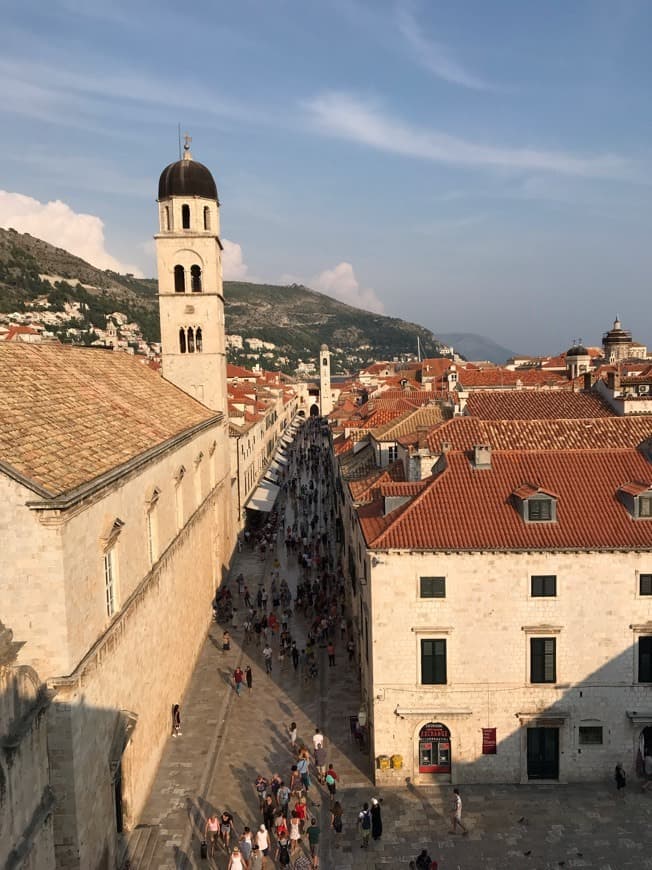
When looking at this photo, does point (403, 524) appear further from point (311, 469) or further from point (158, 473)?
point (311, 469)

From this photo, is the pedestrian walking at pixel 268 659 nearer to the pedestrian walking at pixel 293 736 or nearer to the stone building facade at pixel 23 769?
the pedestrian walking at pixel 293 736

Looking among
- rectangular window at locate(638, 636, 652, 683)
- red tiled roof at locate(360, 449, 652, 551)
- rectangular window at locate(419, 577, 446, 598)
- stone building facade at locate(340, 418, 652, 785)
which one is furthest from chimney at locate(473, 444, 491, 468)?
rectangular window at locate(638, 636, 652, 683)

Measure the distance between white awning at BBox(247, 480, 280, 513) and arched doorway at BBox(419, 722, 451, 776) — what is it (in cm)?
3447

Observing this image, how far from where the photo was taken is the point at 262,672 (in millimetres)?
31328

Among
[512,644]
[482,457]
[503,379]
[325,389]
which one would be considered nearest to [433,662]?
[512,644]

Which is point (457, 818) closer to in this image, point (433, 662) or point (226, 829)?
point (433, 662)

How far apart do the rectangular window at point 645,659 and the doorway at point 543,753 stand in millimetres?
3195

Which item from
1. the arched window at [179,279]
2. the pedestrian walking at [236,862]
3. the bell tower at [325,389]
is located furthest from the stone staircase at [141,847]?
the bell tower at [325,389]

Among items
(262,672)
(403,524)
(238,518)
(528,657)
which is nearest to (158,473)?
(403,524)

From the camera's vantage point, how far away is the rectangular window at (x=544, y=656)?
2212cm

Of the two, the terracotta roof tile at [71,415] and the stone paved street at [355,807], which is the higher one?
the terracotta roof tile at [71,415]

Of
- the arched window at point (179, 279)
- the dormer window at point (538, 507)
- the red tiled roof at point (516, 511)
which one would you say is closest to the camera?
the red tiled roof at point (516, 511)

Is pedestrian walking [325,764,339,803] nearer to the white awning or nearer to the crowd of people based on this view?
the crowd of people

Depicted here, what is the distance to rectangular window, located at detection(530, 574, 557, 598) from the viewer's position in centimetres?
2197
